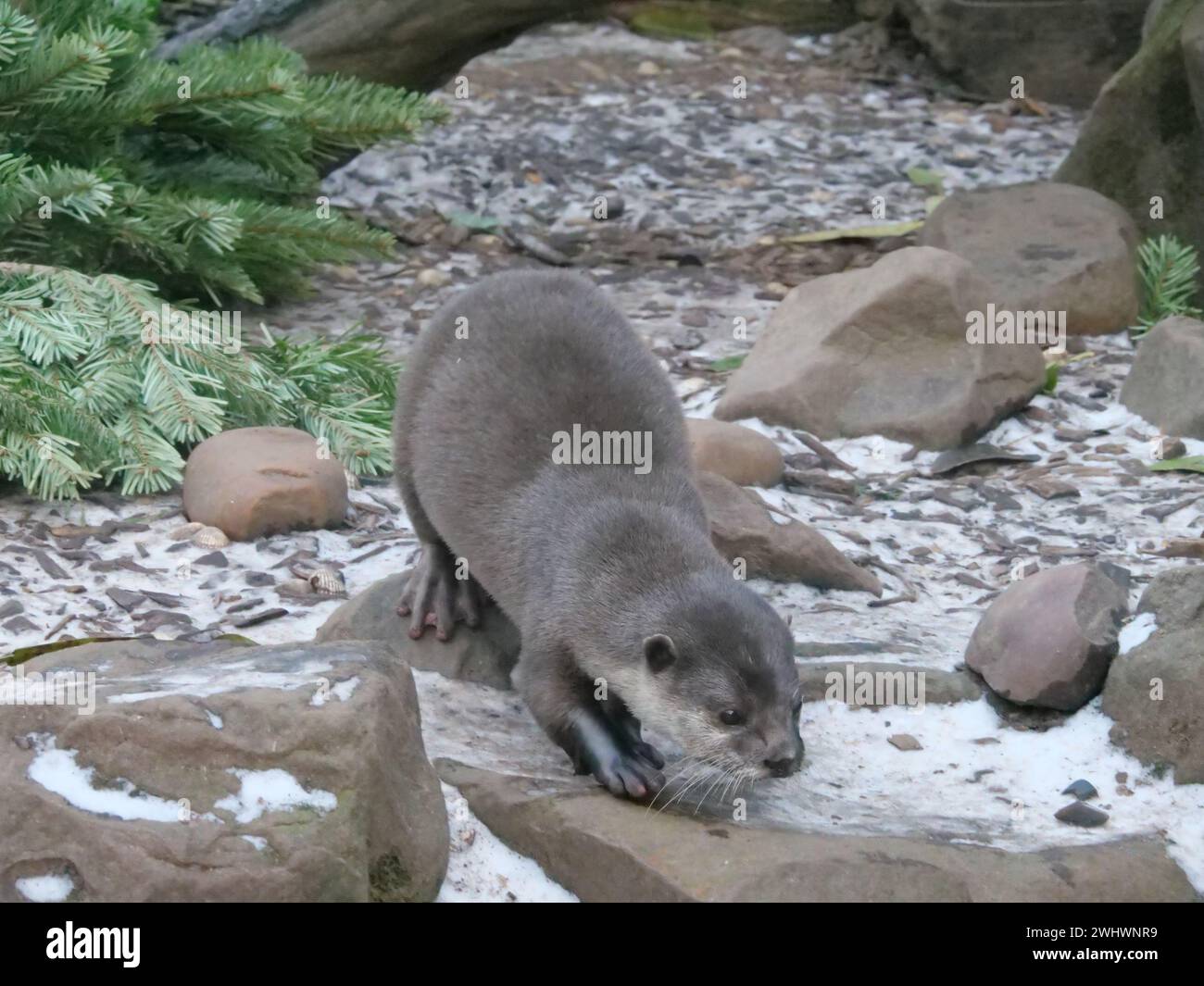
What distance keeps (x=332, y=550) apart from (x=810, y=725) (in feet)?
6.25

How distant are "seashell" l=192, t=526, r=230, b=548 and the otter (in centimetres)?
79

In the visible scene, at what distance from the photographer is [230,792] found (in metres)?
3.17

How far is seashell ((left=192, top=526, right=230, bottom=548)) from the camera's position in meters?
5.25

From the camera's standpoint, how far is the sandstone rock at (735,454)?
5789 millimetres

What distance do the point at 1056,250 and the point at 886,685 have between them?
3.93 m

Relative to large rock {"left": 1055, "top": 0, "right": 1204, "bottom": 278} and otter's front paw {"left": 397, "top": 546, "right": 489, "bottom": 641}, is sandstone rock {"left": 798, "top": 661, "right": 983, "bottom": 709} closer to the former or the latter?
otter's front paw {"left": 397, "top": 546, "right": 489, "bottom": 641}

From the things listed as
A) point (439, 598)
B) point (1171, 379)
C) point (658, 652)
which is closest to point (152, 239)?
A: point (439, 598)

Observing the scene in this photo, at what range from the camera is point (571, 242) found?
8961mm

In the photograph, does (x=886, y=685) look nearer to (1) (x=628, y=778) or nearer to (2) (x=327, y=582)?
(1) (x=628, y=778)

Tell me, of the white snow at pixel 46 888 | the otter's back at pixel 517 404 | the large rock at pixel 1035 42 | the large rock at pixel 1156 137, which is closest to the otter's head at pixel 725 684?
the otter's back at pixel 517 404

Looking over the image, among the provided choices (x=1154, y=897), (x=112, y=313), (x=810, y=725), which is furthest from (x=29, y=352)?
(x=1154, y=897)

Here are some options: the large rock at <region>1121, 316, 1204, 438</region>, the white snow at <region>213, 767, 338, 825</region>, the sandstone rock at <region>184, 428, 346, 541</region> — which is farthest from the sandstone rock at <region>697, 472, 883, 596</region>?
the white snow at <region>213, 767, 338, 825</region>

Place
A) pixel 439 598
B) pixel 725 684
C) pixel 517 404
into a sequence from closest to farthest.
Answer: pixel 725 684, pixel 517 404, pixel 439 598

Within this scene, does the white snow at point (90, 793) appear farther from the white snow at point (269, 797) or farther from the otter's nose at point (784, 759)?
the otter's nose at point (784, 759)
